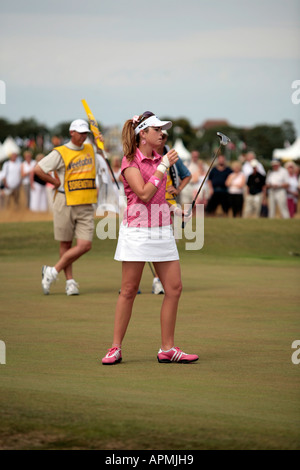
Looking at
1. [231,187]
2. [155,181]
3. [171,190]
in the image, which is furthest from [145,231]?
[231,187]

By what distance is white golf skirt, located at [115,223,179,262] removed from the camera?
7.35 meters

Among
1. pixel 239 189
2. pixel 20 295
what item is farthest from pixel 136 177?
pixel 239 189

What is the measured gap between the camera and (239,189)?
2486cm

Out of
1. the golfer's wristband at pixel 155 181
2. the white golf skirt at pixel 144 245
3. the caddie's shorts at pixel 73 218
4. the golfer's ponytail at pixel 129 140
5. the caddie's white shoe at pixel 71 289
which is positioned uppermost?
the golfer's ponytail at pixel 129 140

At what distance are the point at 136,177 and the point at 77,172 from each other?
5.39 m

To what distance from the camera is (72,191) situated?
12.6 m

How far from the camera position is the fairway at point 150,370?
499 cm

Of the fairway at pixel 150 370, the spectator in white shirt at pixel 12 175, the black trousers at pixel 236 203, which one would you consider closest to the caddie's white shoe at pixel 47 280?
the fairway at pixel 150 370

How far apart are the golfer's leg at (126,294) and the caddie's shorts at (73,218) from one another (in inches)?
207

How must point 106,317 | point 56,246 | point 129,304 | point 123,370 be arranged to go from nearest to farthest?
point 123,370, point 129,304, point 106,317, point 56,246

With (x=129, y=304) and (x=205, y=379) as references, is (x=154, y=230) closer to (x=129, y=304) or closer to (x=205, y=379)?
(x=129, y=304)

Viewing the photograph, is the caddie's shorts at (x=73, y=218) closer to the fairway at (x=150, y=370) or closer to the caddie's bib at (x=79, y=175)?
the caddie's bib at (x=79, y=175)

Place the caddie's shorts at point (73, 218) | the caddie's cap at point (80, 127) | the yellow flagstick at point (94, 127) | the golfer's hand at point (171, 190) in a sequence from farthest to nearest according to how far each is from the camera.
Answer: the caddie's shorts at point (73, 218) < the caddie's cap at point (80, 127) < the yellow flagstick at point (94, 127) < the golfer's hand at point (171, 190)

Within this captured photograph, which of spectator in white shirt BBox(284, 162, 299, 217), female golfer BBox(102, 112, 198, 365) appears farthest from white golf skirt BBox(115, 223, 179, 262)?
spectator in white shirt BBox(284, 162, 299, 217)
